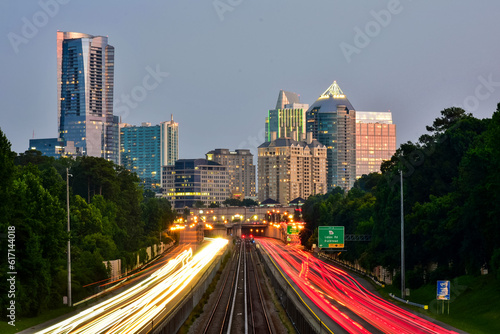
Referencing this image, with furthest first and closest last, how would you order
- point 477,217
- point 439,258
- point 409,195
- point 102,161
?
point 102,161 → point 409,195 → point 439,258 → point 477,217

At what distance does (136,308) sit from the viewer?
181 feet

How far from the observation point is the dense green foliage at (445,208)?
6325 cm

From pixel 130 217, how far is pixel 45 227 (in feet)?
245

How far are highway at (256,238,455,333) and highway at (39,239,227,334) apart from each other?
38.6 feet

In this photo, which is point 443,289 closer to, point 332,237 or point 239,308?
point 239,308

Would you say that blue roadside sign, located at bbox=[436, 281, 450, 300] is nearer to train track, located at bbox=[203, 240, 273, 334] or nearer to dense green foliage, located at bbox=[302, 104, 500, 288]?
dense green foliage, located at bbox=[302, 104, 500, 288]

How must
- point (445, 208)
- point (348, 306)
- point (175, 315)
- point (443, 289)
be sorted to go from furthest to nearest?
point (445, 208) → point (348, 306) → point (443, 289) → point (175, 315)

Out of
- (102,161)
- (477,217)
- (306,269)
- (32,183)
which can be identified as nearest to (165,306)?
(32,183)

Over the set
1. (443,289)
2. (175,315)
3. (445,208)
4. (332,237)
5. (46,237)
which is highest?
(445,208)

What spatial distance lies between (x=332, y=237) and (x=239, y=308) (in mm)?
29882

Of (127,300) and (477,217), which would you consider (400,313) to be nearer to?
(477,217)

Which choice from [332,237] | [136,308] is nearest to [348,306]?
[136,308]

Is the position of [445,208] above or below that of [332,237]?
above

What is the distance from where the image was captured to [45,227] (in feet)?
186
